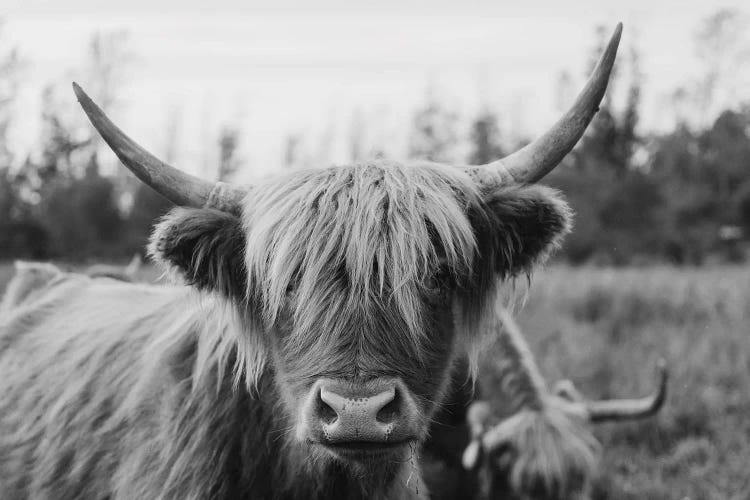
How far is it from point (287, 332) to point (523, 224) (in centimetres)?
93

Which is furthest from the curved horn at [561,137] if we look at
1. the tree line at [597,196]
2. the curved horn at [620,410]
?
the tree line at [597,196]

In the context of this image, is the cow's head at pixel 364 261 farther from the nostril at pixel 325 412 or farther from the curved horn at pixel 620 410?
the curved horn at pixel 620 410

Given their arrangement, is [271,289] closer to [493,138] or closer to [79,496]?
[79,496]

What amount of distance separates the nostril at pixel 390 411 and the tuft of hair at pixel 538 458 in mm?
2897

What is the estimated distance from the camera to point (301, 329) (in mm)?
2436

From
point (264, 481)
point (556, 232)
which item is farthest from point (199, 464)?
point (556, 232)

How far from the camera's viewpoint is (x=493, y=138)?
3647cm

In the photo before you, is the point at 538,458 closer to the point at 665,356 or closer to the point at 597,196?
the point at 665,356

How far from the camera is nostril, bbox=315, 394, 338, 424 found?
2214 mm

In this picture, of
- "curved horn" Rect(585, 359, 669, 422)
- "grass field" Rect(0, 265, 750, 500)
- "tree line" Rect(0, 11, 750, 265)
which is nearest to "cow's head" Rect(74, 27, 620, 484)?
"curved horn" Rect(585, 359, 669, 422)

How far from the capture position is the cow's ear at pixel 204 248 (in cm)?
255

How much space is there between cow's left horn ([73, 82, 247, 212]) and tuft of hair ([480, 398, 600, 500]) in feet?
9.82

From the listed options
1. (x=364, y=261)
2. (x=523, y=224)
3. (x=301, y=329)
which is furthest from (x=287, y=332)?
(x=523, y=224)

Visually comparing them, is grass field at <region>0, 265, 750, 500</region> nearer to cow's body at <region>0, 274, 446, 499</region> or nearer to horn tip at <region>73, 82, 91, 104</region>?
cow's body at <region>0, 274, 446, 499</region>
